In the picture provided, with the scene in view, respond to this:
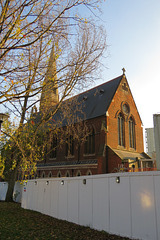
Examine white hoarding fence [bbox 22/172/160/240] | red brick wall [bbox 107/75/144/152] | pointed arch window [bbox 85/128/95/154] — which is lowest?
white hoarding fence [bbox 22/172/160/240]

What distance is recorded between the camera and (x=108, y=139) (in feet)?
71.1

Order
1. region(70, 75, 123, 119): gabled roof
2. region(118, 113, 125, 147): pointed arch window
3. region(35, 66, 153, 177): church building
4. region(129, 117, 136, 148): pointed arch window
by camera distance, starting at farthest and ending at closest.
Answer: region(129, 117, 136, 148): pointed arch window
region(70, 75, 123, 119): gabled roof
region(118, 113, 125, 147): pointed arch window
region(35, 66, 153, 177): church building

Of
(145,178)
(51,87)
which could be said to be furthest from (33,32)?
(145,178)

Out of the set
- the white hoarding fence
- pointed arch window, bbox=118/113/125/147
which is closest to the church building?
pointed arch window, bbox=118/113/125/147

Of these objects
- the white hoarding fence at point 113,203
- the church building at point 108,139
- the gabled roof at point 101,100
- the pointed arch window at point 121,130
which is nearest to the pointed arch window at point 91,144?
the church building at point 108,139

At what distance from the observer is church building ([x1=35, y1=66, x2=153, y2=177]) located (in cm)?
2044

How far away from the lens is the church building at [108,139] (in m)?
20.4

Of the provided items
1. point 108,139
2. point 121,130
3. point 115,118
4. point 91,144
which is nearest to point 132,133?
point 121,130

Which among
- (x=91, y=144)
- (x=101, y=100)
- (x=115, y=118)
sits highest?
(x=101, y=100)

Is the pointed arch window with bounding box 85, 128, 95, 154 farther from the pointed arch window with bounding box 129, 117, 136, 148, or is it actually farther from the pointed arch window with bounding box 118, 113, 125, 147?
the pointed arch window with bounding box 129, 117, 136, 148

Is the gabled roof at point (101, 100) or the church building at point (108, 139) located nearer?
the church building at point (108, 139)

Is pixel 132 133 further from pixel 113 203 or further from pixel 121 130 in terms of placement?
pixel 113 203

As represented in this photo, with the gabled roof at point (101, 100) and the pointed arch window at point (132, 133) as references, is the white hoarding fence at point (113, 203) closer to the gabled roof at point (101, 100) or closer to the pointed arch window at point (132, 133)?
the gabled roof at point (101, 100)

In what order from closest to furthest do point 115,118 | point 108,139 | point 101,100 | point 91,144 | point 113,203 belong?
point 113,203
point 108,139
point 115,118
point 91,144
point 101,100
